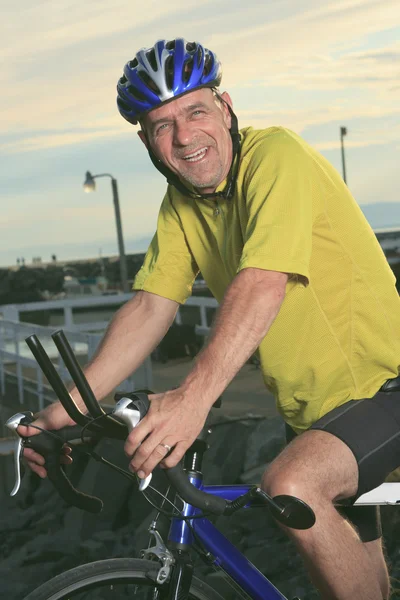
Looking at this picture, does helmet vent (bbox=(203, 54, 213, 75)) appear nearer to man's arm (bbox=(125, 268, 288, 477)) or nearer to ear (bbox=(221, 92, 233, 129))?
ear (bbox=(221, 92, 233, 129))

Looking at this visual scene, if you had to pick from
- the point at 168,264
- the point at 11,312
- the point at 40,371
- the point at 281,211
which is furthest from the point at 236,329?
the point at 11,312

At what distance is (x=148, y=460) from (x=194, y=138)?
1158 millimetres

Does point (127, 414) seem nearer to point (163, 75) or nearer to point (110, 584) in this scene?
point (110, 584)

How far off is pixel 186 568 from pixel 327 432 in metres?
0.56

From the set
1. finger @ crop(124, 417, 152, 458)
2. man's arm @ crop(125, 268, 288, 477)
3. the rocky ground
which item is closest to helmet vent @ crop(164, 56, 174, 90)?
man's arm @ crop(125, 268, 288, 477)

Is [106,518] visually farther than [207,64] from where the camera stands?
Yes

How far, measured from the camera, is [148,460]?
231cm

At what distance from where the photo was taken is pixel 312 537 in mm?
A: 2662

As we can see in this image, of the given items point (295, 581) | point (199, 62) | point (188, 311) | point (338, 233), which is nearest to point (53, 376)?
point (338, 233)

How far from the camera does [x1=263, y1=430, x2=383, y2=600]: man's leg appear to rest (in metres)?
2.64

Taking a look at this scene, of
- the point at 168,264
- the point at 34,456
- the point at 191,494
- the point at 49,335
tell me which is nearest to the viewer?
the point at 191,494

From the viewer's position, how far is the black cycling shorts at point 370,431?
277 cm

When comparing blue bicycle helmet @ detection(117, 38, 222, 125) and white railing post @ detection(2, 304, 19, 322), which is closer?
blue bicycle helmet @ detection(117, 38, 222, 125)

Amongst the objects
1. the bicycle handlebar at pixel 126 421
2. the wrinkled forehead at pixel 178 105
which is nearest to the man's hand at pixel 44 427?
the bicycle handlebar at pixel 126 421
